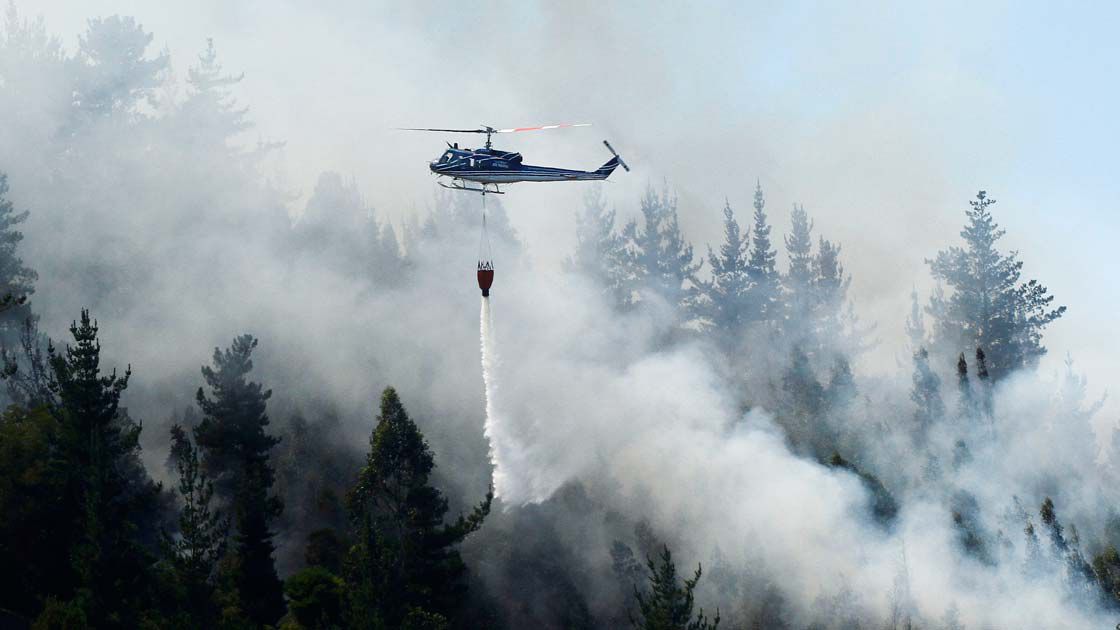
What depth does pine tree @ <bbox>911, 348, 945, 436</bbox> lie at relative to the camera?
97.5 metres

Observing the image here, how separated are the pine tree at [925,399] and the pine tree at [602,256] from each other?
25.2m

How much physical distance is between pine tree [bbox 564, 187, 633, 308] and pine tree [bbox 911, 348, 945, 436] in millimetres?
25200

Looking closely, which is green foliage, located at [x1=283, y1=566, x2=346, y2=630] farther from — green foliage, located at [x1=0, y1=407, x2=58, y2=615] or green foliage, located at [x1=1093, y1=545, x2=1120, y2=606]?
green foliage, located at [x1=1093, y1=545, x2=1120, y2=606]

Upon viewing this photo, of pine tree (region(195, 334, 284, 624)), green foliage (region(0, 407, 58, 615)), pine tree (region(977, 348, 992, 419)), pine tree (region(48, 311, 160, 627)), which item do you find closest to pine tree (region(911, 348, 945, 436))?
pine tree (region(977, 348, 992, 419))

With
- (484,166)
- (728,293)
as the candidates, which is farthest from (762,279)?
(484,166)

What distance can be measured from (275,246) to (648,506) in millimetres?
45015

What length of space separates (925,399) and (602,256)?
31.3 m

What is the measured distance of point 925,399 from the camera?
100 metres

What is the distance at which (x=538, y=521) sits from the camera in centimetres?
8931

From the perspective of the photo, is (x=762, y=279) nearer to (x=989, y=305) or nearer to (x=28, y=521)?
(x=989, y=305)

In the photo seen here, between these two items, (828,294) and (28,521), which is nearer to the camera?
(28,521)

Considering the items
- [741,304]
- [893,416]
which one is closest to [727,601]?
[893,416]

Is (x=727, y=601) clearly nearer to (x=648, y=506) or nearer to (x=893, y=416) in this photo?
(x=648, y=506)

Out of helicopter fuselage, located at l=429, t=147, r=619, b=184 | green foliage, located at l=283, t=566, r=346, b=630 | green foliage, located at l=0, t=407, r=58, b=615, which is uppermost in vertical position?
helicopter fuselage, located at l=429, t=147, r=619, b=184
